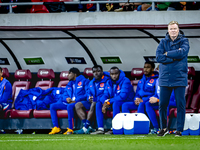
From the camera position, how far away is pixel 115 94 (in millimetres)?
7246

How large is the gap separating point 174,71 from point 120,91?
2.41 m

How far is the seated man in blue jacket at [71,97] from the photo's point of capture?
7.05 metres

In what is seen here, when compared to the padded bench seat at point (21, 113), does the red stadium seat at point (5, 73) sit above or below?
above

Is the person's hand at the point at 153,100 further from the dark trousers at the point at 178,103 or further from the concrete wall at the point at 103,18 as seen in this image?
the concrete wall at the point at 103,18

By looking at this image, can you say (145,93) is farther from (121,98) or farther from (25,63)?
(25,63)

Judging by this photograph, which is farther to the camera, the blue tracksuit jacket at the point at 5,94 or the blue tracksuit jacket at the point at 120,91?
the blue tracksuit jacket at the point at 5,94

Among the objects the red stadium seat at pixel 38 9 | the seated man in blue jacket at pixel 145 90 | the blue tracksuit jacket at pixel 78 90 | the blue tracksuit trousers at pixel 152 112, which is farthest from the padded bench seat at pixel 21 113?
the red stadium seat at pixel 38 9

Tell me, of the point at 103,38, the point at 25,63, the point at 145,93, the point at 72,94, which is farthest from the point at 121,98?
the point at 25,63

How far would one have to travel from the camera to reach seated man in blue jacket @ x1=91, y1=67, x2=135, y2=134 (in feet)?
22.3

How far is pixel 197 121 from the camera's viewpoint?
6.04 m

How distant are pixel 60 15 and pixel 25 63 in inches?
58.1

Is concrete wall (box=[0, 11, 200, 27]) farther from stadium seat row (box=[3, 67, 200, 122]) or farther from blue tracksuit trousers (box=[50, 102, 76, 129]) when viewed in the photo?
blue tracksuit trousers (box=[50, 102, 76, 129])

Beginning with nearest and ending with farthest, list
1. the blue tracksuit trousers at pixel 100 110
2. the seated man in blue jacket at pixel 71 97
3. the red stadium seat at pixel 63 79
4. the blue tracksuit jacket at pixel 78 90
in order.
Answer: the blue tracksuit trousers at pixel 100 110
the seated man in blue jacket at pixel 71 97
the blue tracksuit jacket at pixel 78 90
the red stadium seat at pixel 63 79

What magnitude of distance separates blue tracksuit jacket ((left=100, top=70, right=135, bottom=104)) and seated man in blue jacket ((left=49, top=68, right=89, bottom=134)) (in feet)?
1.58
